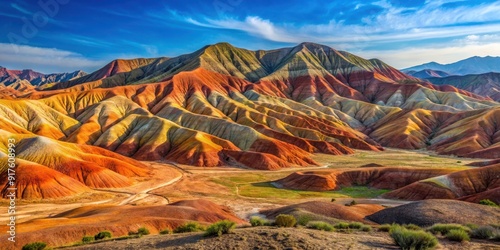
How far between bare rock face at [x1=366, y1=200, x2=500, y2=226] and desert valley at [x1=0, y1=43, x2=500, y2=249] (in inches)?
6.7

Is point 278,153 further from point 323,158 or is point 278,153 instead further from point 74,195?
point 74,195

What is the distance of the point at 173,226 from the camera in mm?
34562

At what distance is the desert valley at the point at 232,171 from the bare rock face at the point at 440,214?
17 centimetres

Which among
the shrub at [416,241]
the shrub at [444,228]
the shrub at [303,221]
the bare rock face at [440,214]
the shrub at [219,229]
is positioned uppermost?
the shrub at [219,229]

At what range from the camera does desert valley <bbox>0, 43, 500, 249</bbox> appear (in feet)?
99.0

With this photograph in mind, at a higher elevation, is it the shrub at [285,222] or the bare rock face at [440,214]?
the shrub at [285,222]

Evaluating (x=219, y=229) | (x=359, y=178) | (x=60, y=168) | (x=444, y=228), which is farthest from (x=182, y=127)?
(x=219, y=229)

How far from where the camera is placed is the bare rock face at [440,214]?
31422 millimetres

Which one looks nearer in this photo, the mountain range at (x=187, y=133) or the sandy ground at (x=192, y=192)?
the sandy ground at (x=192, y=192)

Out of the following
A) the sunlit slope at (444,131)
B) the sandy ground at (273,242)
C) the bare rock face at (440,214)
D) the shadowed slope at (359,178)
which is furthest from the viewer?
the sunlit slope at (444,131)

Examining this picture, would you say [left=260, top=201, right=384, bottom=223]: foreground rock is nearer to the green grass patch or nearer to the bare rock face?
A: the bare rock face

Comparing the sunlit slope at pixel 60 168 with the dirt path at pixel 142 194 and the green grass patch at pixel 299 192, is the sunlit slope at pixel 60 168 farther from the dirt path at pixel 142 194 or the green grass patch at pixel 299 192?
the green grass patch at pixel 299 192

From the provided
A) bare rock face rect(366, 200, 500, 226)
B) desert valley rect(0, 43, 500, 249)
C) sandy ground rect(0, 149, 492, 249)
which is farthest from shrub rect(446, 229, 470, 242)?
sandy ground rect(0, 149, 492, 249)

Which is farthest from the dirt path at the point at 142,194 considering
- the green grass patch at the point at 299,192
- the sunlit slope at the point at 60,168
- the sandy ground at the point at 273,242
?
the sandy ground at the point at 273,242
